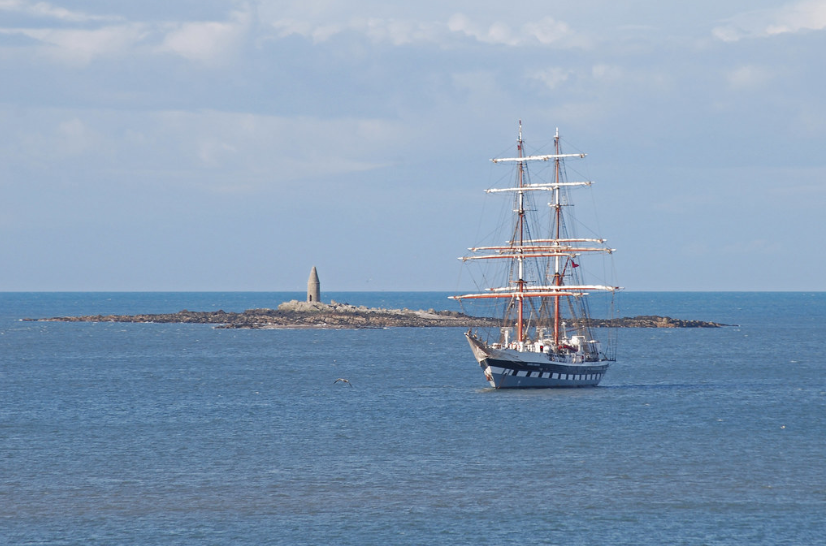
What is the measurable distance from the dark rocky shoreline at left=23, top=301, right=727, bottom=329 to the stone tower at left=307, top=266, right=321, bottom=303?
2363 millimetres

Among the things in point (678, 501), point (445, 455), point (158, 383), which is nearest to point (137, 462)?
point (445, 455)

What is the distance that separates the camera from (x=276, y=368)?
94188 mm

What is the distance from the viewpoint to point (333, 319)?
160125 millimetres

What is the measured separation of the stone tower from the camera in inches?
6673

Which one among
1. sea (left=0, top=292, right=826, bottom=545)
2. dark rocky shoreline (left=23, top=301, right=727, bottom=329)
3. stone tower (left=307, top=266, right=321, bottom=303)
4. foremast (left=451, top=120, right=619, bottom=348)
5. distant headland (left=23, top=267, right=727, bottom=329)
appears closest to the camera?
sea (left=0, top=292, right=826, bottom=545)

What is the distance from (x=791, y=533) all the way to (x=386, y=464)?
→ 55.8 ft

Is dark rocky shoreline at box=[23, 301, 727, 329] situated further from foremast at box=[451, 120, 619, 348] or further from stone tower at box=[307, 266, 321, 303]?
foremast at box=[451, 120, 619, 348]

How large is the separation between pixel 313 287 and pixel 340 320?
47.7 feet

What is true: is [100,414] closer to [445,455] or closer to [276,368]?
[445,455]

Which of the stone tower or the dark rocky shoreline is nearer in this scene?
the dark rocky shoreline

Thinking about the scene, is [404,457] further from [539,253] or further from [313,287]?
[313,287]

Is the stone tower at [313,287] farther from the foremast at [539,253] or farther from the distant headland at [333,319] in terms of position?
the foremast at [539,253]

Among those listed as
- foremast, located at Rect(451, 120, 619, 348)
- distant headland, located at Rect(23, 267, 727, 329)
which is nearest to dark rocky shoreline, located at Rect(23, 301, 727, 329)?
distant headland, located at Rect(23, 267, 727, 329)

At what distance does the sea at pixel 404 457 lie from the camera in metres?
34.6
